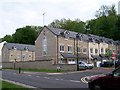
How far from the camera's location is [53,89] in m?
19.0

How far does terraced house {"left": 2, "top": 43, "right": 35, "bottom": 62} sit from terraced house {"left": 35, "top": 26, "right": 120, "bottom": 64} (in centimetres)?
2391

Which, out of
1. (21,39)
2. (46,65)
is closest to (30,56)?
(21,39)

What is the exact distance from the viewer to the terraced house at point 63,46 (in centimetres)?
7162

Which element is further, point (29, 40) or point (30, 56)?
point (29, 40)

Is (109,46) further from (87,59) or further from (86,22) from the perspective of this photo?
(86,22)

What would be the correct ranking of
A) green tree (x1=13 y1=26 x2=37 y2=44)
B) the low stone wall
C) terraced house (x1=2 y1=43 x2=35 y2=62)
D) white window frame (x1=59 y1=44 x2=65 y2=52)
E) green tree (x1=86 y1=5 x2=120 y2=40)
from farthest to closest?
green tree (x1=13 y1=26 x2=37 y2=44), green tree (x1=86 y1=5 x2=120 y2=40), terraced house (x1=2 y1=43 x2=35 y2=62), white window frame (x1=59 y1=44 x2=65 y2=52), the low stone wall

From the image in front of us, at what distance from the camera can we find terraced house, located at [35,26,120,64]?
7162 cm

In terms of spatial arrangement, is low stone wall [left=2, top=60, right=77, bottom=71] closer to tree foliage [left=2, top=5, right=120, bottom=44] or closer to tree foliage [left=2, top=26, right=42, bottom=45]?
tree foliage [left=2, top=5, right=120, bottom=44]

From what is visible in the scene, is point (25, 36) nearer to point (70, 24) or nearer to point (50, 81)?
point (70, 24)

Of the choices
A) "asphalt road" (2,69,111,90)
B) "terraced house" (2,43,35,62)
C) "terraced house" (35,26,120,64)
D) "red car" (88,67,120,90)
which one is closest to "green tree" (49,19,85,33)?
"terraced house" (2,43,35,62)

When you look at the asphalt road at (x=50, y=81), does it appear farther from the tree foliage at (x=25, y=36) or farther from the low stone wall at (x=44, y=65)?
the tree foliage at (x=25, y=36)

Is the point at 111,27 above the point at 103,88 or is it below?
above

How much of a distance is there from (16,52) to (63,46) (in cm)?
3269

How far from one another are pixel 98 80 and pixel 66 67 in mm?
42388
